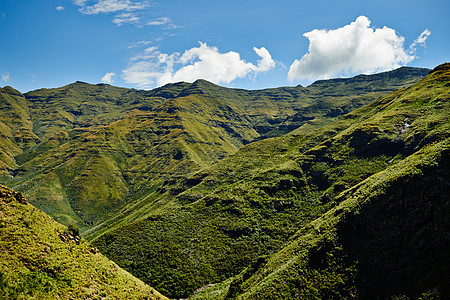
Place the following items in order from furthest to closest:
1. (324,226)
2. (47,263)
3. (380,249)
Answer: (324,226) < (380,249) < (47,263)

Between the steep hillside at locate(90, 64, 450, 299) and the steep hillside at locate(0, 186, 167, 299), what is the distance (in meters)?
42.4

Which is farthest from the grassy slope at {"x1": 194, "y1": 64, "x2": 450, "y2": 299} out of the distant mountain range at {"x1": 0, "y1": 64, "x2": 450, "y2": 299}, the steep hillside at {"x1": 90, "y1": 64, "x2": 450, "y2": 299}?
the steep hillside at {"x1": 90, "y1": 64, "x2": 450, "y2": 299}

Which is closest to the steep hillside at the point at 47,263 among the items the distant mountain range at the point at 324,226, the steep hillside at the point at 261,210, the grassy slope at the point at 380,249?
the grassy slope at the point at 380,249

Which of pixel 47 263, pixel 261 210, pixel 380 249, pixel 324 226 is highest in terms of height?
pixel 47 263

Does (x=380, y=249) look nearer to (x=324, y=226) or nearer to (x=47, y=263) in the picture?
(x=324, y=226)

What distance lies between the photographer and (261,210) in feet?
412

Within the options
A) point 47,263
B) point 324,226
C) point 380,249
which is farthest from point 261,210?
point 47,263

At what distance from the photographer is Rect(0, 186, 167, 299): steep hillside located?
23000mm

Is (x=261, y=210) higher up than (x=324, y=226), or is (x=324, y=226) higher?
(x=324, y=226)

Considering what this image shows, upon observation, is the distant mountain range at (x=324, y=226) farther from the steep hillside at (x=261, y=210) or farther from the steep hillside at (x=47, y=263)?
the steep hillside at (x=47, y=263)

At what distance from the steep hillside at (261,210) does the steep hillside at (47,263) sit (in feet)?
139

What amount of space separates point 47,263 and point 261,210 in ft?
359

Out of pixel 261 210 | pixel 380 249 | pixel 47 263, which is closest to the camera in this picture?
pixel 47 263

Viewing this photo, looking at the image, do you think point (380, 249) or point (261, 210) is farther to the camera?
point (261, 210)
